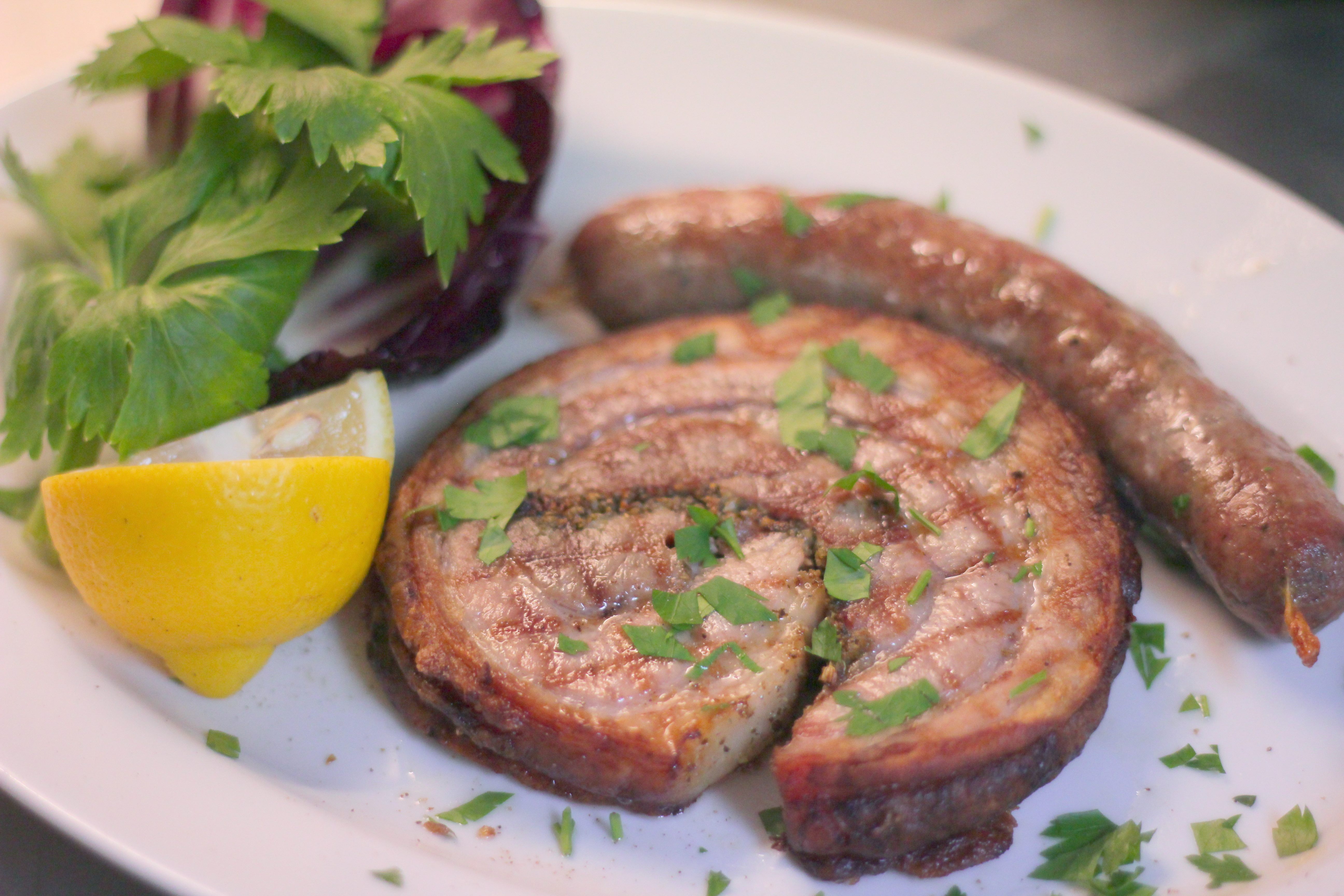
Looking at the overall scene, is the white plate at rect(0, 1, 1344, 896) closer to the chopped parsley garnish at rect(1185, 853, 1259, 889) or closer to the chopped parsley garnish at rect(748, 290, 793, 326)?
the chopped parsley garnish at rect(1185, 853, 1259, 889)

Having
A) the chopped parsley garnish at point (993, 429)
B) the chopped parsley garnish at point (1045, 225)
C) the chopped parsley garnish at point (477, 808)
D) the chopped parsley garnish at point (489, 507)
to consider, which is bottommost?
the chopped parsley garnish at point (477, 808)

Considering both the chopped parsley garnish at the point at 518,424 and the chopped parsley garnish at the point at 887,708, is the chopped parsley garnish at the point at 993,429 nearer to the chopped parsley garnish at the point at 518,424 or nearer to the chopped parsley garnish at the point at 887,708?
the chopped parsley garnish at the point at 887,708

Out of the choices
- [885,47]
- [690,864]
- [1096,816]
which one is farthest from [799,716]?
[885,47]

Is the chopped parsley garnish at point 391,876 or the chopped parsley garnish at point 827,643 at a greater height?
the chopped parsley garnish at point 827,643

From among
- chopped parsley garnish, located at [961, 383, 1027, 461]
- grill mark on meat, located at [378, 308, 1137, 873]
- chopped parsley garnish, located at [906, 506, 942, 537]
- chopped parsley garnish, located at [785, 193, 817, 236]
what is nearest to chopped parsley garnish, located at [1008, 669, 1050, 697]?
grill mark on meat, located at [378, 308, 1137, 873]

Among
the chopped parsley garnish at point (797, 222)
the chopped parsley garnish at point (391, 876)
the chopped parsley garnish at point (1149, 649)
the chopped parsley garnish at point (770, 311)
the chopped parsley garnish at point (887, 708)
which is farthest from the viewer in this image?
the chopped parsley garnish at point (797, 222)

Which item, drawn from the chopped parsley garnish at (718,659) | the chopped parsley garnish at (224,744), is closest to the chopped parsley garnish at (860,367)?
the chopped parsley garnish at (718,659)

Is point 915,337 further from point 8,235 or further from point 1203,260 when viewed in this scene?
point 8,235

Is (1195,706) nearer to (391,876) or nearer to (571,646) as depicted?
(571,646)

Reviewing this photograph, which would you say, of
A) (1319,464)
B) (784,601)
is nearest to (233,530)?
(784,601)
